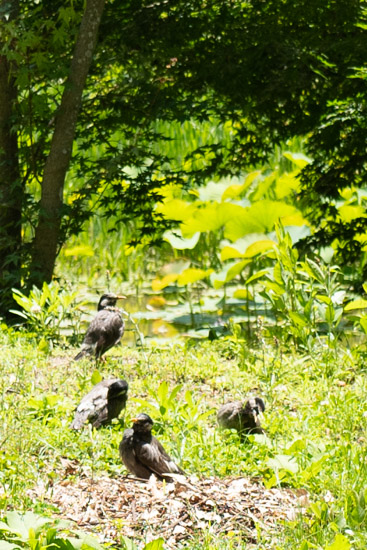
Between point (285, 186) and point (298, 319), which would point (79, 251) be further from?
point (298, 319)

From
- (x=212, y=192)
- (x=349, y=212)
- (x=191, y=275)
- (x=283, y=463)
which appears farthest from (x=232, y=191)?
(x=283, y=463)

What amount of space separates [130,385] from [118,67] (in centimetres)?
322

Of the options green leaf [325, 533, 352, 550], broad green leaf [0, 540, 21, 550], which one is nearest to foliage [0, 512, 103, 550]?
broad green leaf [0, 540, 21, 550]

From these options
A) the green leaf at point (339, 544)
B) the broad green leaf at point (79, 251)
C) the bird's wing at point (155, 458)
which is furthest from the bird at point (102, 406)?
the broad green leaf at point (79, 251)

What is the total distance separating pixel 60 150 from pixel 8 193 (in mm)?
549

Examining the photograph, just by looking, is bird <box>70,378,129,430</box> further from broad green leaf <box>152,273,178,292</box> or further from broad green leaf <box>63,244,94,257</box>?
broad green leaf <box>63,244,94,257</box>

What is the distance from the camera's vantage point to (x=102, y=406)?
4023mm

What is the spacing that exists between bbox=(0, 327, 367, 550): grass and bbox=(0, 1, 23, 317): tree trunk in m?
0.78

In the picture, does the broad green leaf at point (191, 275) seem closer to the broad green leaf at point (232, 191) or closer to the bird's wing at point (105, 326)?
the broad green leaf at point (232, 191)

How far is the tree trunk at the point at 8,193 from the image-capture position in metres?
6.52

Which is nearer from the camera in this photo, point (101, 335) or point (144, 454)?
point (144, 454)

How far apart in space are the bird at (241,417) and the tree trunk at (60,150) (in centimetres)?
282

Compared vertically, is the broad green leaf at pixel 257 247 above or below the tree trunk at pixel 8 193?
below

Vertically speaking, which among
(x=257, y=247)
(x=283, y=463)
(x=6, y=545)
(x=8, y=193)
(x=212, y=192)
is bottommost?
(x=283, y=463)
